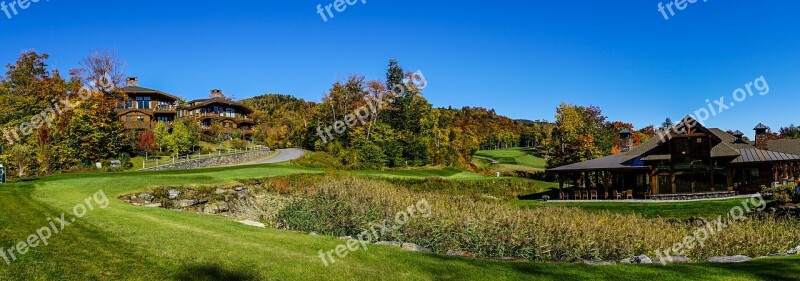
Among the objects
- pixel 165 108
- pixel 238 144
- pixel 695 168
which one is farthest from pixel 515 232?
pixel 165 108

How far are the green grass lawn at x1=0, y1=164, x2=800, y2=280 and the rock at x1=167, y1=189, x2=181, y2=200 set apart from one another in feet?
29.2

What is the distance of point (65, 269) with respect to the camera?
25.4 feet

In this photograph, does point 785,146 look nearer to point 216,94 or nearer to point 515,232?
point 515,232

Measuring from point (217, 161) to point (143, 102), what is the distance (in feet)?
89.6

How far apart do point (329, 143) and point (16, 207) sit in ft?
132

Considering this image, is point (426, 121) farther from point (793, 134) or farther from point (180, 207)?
point (793, 134)

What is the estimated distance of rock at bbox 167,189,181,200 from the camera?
20967 millimetres

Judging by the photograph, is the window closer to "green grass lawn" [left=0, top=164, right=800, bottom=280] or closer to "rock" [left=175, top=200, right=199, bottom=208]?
"rock" [left=175, top=200, right=199, bottom=208]

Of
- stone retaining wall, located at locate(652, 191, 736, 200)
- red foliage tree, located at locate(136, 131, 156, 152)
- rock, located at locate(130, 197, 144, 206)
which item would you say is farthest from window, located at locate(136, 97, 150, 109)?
stone retaining wall, located at locate(652, 191, 736, 200)

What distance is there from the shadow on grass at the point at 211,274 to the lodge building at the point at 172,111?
181 feet

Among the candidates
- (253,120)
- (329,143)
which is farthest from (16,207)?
(253,120)

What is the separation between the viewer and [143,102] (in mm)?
62531

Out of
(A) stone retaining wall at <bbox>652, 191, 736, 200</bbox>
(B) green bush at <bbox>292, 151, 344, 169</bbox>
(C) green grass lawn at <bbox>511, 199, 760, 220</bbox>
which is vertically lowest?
(C) green grass lawn at <bbox>511, 199, 760, 220</bbox>

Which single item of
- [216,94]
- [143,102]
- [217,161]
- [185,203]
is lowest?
[185,203]
